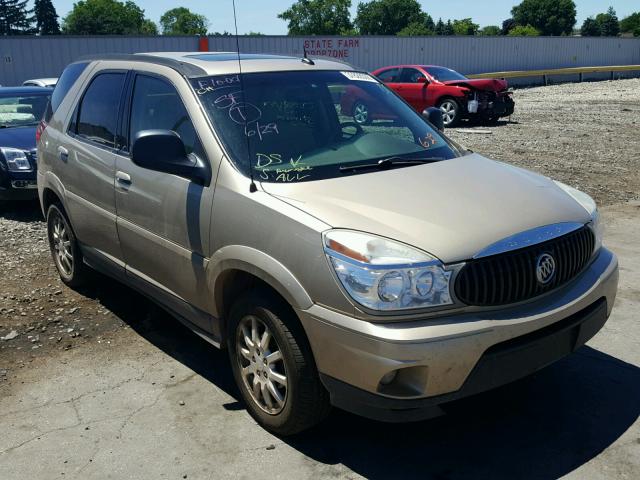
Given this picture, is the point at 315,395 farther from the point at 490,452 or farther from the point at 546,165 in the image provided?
the point at 546,165

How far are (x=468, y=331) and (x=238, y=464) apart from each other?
4.33 ft

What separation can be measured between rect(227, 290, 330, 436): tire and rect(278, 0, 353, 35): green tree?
418ft

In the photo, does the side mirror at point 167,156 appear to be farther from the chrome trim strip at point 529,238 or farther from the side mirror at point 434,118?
the side mirror at point 434,118

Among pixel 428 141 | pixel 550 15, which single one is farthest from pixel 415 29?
pixel 428 141

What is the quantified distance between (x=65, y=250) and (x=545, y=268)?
4.03 meters

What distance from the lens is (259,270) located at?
3.27m

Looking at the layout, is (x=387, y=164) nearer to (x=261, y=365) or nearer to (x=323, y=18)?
(x=261, y=365)

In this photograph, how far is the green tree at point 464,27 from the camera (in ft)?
401

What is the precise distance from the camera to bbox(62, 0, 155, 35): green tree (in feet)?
387

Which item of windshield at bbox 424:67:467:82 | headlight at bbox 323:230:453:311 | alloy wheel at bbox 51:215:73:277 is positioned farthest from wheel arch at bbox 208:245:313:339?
windshield at bbox 424:67:467:82

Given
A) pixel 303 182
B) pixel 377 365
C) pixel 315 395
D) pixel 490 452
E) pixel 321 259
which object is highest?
pixel 303 182

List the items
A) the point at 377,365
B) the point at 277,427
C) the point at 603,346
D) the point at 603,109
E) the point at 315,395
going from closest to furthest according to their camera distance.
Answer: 1. the point at 377,365
2. the point at 315,395
3. the point at 277,427
4. the point at 603,346
5. the point at 603,109

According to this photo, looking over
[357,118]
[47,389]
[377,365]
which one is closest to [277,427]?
[377,365]

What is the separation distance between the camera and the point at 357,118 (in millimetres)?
4348
